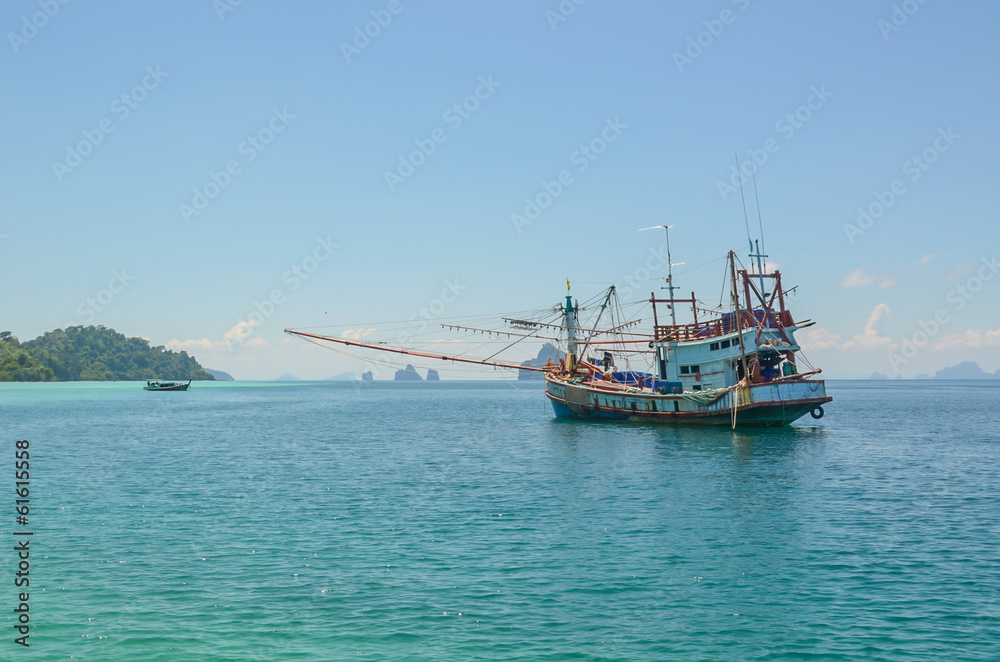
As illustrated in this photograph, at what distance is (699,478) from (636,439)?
61.1 feet

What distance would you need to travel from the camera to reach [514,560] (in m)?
19.5

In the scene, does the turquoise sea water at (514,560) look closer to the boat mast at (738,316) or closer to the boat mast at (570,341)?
the boat mast at (738,316)

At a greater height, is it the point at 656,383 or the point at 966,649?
the point at 656,383

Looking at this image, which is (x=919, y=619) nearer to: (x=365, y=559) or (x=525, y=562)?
(x=525, y=562)

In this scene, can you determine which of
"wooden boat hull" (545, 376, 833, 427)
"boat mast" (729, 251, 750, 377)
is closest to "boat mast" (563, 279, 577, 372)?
"wooden boat hull" (545, 376, 833, 427)

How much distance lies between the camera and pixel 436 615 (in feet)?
50.0

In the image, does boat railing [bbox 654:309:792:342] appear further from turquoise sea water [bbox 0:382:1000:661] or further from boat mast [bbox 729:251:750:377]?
turquoise sea water [bbox 0:382:1000:661]

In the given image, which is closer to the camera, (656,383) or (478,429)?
(656,383)

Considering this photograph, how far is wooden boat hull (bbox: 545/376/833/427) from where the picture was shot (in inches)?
2168

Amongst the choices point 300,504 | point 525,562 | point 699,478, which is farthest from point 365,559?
point 699,478

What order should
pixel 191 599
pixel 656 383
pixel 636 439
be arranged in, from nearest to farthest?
pixel 191 599
pixel 636 439
pixel 656 383

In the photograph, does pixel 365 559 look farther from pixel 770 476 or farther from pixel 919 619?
pixel 770 476

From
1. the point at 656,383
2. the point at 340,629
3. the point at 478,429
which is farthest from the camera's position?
the point at 478,429

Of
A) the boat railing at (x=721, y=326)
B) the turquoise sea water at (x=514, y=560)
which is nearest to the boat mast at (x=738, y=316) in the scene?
the boat railing at (x=721, y=326)
